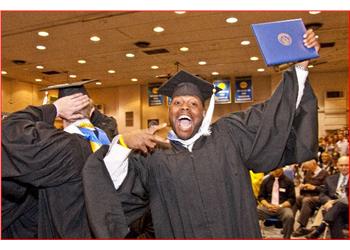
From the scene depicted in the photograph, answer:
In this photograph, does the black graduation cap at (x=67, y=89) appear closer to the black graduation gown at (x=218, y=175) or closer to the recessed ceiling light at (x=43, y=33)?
the black graduation gown at (x=218, y=175)

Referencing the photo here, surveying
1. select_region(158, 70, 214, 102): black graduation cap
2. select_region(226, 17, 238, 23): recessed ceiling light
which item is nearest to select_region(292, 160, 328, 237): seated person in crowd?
select_region(226, 17, 238, 23): recessed ceiling light

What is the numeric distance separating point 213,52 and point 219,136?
8995 mm

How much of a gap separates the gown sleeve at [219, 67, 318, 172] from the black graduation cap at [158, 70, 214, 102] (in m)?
0.39

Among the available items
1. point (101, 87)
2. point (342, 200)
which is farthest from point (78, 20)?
point (101, 87)

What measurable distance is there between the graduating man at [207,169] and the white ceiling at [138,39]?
152 inches

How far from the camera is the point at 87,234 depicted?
8.54 feet

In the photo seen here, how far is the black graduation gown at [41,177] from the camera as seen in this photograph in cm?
230

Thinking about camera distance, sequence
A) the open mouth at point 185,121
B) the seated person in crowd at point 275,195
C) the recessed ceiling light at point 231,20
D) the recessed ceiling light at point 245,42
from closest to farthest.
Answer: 1. the open mouth at point 185,121
2. the seated person in crowd at point 275,195
3. the recessed ceiling light at point 231,20
4. the recessed ceiling light at point 245,42

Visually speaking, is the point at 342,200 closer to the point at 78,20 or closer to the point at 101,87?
the point at 78,20

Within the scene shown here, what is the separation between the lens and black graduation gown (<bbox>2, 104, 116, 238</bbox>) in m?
2.30

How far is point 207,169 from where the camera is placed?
7.60ft

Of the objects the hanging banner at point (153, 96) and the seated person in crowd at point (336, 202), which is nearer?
the seated person in crowd at point (336, 202)

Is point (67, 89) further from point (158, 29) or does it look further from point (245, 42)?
point (245, 42)

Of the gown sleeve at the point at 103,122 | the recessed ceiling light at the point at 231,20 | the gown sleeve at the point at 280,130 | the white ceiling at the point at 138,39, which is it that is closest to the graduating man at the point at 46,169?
the gown sleeve at the point at 280,130
